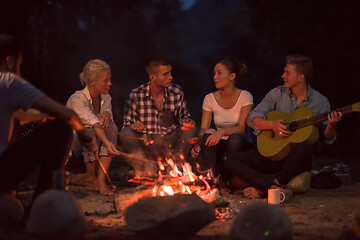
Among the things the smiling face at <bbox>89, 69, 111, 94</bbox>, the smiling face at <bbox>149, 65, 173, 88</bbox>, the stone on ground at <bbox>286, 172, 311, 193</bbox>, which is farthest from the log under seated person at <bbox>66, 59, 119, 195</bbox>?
the stone on ground at <bbox>286, 172, 311, 193</bbox>

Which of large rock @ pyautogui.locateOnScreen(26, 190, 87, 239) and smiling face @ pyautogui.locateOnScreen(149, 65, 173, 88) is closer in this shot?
large rock @ pyautogui.locateOnScreen(26, 190, 87, 239)

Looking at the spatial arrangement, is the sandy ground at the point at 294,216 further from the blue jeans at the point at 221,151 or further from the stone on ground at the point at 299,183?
the blue jeans at the point at 221,151

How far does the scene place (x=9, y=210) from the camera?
3.57 metres

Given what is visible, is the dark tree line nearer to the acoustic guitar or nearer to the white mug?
the acoustic guitar

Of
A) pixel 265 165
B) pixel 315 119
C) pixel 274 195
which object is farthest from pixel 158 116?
pixel 315 119

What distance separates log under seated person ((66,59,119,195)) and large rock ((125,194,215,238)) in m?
2.14

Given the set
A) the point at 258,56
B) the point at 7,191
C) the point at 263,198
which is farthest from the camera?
the point at 258,56

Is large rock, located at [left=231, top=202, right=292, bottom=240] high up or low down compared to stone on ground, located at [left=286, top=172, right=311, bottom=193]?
down

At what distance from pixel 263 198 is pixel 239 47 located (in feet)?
105

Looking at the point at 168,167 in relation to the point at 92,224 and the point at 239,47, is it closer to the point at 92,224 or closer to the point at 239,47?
the point at 92,224

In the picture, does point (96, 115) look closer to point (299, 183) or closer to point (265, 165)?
point (265, 165)

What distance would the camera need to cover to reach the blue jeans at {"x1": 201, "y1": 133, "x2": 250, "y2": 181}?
5.87 m

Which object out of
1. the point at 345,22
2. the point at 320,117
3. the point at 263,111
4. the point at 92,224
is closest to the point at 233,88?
the point at 263,111

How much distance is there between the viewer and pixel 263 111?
592 centimetres
